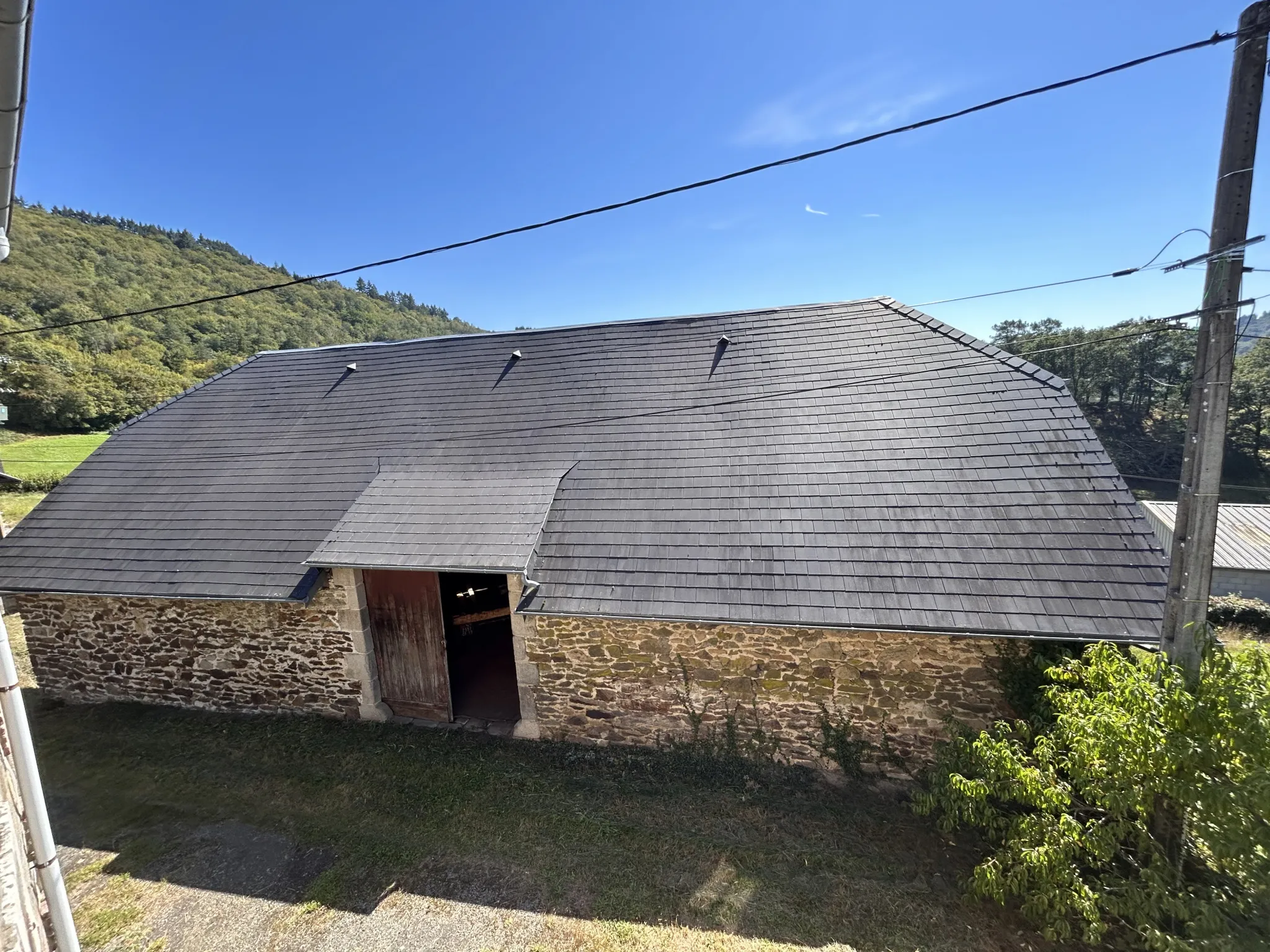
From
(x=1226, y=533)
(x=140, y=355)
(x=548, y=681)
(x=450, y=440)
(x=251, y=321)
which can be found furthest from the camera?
(x=251, y=321)

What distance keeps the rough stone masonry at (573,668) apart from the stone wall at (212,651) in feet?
0.07

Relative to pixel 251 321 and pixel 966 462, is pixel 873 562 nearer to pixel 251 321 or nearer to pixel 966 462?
pixel 966 462

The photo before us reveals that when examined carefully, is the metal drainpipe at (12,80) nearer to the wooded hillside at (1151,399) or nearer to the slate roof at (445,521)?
the slate roof at (445,521)

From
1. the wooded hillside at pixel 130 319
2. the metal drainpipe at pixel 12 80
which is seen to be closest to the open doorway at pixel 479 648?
the metal drainpipe at pixel 12 80

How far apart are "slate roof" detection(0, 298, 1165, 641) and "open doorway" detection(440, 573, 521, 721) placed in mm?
1941

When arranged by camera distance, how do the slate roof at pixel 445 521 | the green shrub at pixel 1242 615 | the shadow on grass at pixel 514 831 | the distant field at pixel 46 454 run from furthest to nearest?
the distant field at pixel 46 454, the green shrub at pixel 1242 615, the slate roof at pixel 445 521, the shadow on grass at pixel 514 831

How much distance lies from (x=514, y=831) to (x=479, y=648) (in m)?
4.50

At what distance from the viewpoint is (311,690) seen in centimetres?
728

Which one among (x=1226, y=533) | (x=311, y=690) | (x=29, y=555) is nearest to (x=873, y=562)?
(x=311, y=690)

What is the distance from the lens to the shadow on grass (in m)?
4.50

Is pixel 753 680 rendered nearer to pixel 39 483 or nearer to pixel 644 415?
pixel 644 415

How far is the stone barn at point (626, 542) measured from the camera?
5617mm

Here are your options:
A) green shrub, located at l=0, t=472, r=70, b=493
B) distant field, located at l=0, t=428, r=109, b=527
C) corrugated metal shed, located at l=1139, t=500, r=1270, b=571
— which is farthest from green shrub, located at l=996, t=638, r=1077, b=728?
green shrub, located at l=0, t=472, r=70, b=493

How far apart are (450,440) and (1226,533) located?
2191 centimetres
